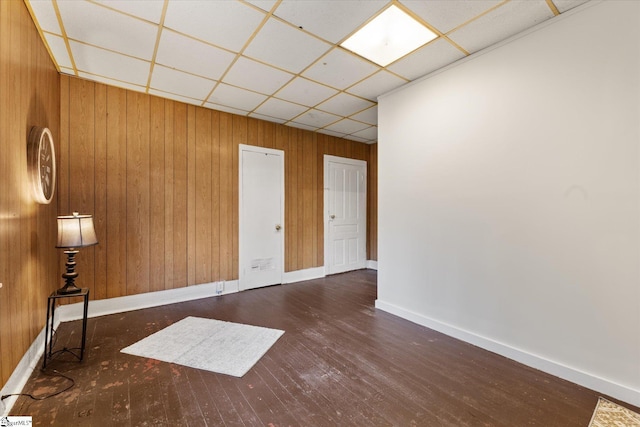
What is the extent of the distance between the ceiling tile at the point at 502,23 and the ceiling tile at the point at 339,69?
2.77ft

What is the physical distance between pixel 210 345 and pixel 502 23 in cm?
374

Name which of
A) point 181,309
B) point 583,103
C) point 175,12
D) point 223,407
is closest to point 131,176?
point 181,309

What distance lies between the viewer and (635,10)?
6.00ft

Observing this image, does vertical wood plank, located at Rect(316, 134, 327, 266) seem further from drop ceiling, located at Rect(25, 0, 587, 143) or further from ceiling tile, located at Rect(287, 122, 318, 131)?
drop ceiling, located at Rect(25, 0, 587, 143)

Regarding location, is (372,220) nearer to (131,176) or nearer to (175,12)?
(131,176)

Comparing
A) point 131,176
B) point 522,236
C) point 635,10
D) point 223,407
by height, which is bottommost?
point 223,407

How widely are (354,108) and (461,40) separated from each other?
1.75 m

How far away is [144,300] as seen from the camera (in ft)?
11.7

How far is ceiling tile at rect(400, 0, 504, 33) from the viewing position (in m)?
2.01

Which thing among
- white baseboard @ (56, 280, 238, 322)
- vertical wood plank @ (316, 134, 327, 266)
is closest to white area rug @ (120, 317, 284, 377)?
white baseboard @ (56, 280, 238, 322)

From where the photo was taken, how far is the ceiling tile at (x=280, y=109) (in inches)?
152

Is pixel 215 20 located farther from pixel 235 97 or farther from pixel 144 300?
pixel 144 300

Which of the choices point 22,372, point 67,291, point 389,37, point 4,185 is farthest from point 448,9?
point 22,372

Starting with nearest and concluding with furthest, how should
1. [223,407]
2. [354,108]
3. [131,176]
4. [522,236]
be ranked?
1. [223,407]
2. [522,236]
3. [131,176]
4. [354,108]
